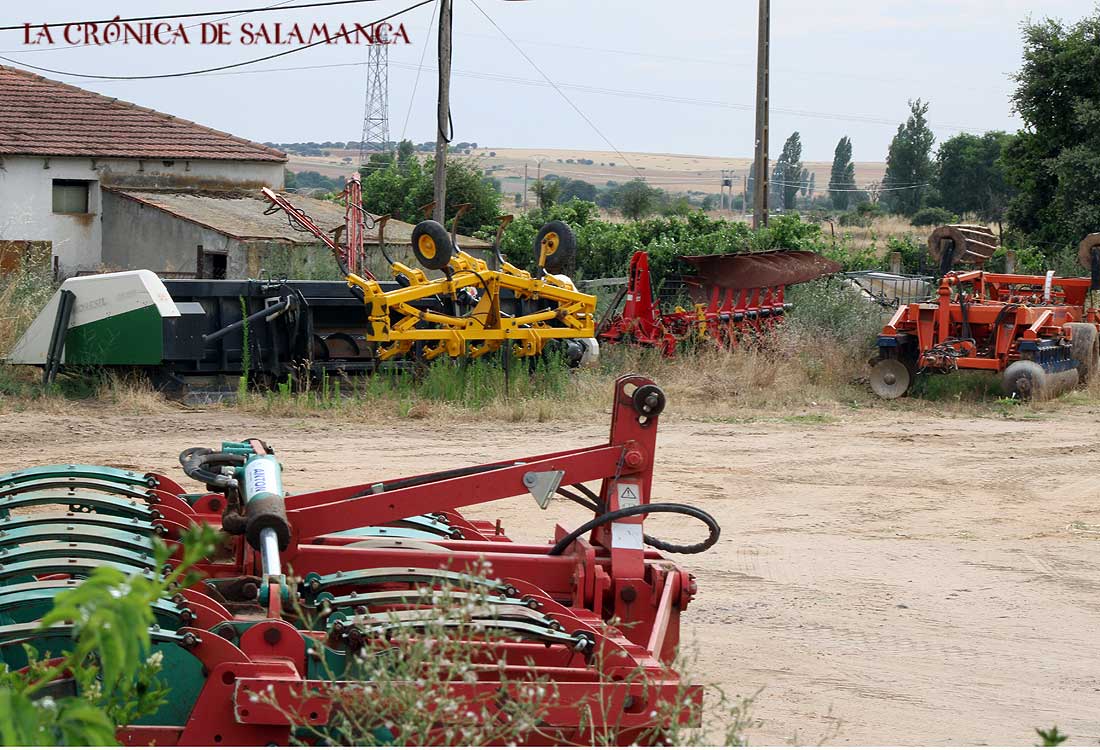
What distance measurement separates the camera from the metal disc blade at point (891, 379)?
51.6ft

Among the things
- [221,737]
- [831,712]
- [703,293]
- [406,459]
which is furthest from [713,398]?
[221,737]

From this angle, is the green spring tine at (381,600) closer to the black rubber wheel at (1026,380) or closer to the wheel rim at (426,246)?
the wheel rim at (426,246)

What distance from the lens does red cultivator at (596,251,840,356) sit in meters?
16.6

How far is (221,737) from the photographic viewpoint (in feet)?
12.6

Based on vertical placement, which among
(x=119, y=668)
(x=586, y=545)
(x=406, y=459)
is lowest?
(x=406, y=459)

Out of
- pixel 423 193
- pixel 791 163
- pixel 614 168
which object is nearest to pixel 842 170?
pixel 791 163

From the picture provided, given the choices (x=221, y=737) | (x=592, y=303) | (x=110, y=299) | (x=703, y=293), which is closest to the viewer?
(x=221, y=737)

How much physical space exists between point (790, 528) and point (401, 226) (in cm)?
1857

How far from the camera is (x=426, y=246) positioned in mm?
13508

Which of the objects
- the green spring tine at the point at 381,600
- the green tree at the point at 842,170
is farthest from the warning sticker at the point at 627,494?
the green tree at the point at 842,170

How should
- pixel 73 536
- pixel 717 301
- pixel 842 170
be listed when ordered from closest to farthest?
pixel 73 536 → pixel 717 301 → pixel 842 170

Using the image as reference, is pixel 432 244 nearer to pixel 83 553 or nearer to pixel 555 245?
pixel 555 245

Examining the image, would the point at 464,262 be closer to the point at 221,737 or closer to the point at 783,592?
the point at 783,592

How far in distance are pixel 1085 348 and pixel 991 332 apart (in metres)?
1.38
